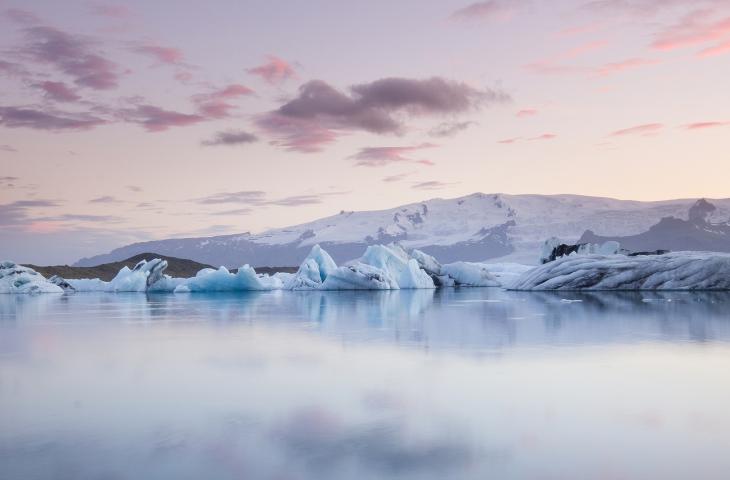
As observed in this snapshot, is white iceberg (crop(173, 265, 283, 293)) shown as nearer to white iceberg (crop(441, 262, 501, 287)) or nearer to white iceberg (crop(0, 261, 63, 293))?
white iceberg (crop(0, 261, 63, 293))

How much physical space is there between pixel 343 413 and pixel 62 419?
2848 mm

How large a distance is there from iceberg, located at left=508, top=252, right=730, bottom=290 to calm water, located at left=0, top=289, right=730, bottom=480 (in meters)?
25.2

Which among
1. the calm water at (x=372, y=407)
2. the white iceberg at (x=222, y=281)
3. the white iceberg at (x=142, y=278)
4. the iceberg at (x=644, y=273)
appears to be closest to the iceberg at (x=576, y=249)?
the iceberg at (x=644, y=273)

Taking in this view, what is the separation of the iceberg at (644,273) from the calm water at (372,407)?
82.7 ft

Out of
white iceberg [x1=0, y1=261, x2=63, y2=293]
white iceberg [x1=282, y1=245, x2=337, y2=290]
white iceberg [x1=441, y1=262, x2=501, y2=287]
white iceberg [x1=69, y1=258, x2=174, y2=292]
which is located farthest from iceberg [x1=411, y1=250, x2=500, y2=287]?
white iceberg [x1=0, y1=261, x2=63, y2=293]

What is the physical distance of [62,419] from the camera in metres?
7.01

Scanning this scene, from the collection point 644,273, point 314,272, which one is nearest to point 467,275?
point 314,272

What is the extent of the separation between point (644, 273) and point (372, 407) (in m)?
35.4

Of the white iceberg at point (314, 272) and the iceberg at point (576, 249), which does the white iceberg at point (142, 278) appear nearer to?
the white iceberg at point (314, 272)

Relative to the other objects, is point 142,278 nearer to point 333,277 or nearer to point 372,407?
point 333,277

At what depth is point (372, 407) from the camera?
739cm

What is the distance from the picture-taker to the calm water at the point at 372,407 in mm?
5250

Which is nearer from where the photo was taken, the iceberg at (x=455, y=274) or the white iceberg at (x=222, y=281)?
the white iceberg at (x=222, y=281)

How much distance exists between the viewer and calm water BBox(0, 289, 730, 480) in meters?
5.25
